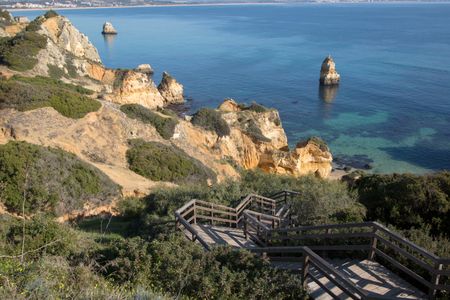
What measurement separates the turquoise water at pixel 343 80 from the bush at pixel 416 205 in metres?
29.3

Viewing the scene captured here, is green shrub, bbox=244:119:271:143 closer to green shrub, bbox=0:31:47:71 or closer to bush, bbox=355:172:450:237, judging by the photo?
green shrub, bbox=0:31:47:71

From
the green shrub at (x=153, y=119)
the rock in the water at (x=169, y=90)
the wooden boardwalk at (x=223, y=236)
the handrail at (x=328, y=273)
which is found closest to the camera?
the handrail at (x=328, y=273)

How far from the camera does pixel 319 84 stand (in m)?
72.5

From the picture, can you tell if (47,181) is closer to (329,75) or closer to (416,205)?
(416,205)

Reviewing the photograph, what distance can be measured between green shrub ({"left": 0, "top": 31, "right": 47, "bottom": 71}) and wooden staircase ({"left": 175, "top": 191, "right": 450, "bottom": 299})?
32.5 m

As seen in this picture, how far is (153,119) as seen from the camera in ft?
95.0

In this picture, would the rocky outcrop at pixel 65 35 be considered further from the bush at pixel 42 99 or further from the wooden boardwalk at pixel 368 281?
the wooden boardwalk at pixel 368 281

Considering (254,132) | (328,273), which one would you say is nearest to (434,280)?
(328,273)

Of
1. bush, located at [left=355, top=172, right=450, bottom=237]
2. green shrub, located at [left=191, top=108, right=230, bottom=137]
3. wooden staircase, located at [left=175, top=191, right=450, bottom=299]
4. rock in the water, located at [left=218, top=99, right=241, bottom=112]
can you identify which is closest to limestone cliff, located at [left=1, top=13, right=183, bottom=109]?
green shrub, located at [left=191, top=108, right=230, bottom=137]

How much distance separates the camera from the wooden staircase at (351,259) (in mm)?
6461

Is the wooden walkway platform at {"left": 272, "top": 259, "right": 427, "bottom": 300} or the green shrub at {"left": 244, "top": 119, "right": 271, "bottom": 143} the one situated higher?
the wooden walkway platform at {"left": 272, "top": 259, "right": 427, "bottom": 300}

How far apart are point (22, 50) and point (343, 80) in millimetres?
54545

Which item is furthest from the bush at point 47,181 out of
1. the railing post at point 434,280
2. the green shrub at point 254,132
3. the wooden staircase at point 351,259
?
the green shrub at point 254,132

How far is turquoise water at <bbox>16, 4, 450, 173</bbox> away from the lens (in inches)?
1871
